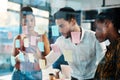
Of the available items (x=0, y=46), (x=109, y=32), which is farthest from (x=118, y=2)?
(x=0, y=46)

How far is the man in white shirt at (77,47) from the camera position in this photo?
1.73 m

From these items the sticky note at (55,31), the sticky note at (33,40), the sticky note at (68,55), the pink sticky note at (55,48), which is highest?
the sticky note at (55,31)

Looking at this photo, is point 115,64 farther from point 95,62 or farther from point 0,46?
point 0,46

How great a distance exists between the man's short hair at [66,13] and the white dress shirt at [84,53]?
171 mm

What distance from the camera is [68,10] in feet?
6.08

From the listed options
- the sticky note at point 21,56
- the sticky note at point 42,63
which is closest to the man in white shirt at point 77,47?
the sticky note at point 42,63

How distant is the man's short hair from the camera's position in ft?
5.99

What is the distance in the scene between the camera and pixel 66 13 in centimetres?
186

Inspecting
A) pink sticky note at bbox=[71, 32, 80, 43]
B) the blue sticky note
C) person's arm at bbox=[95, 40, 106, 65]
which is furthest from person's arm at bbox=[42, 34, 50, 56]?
person's arm at bbox=[95, 40, 106, 65]

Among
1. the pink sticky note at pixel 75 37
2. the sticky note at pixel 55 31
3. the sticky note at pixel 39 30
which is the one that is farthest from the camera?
the sticky note at pixel 39 30

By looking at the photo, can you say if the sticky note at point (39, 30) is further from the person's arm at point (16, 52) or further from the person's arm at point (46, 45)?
the person's arm at point (16, 52)

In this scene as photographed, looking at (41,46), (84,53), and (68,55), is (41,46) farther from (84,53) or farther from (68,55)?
(84,53)

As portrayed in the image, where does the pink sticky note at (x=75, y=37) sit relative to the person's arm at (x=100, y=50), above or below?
above

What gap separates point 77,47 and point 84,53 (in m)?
0.09
